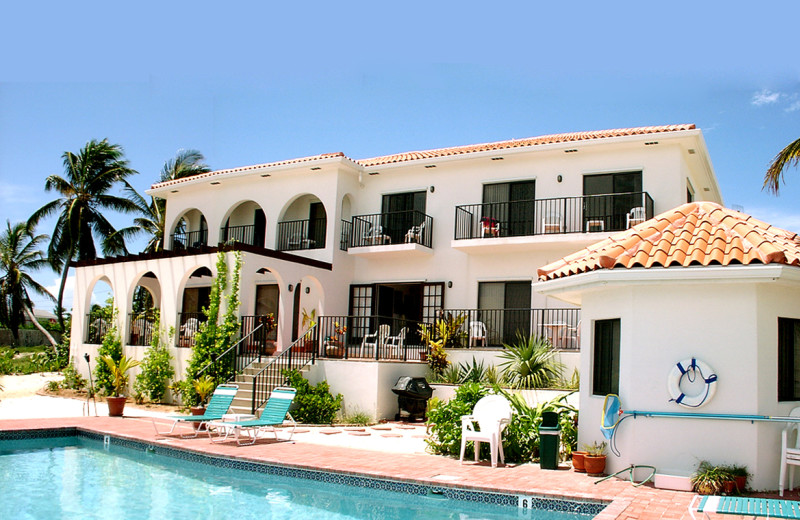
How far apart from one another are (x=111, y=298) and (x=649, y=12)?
18122 millimetres

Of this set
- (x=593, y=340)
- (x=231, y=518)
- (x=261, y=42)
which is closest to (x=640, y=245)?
(x=593, y=340)

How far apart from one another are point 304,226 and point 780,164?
15.6 meters

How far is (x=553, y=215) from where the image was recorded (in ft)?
64.9

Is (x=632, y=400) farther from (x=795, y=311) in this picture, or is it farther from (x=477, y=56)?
(x=477, y=56)

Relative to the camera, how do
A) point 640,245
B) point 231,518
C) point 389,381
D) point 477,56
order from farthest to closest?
1. point 389,381
2. point 477,56
3. point 640,245
4. point 231,518

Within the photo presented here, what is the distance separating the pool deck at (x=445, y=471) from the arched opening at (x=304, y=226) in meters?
10.1

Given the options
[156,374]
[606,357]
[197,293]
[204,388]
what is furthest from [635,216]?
[197,293]

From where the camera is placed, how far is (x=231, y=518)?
28.9 ft

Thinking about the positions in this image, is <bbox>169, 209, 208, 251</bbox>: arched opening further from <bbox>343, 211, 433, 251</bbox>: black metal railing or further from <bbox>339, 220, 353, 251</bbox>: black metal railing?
<bbox>343, 211, 433, 251</bbox>: black metal railing

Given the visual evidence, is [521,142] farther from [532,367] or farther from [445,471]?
[445,471]

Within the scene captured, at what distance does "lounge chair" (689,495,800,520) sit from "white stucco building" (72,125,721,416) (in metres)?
10.4

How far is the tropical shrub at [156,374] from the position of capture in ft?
62.9

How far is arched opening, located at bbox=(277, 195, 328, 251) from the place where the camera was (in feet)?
77.4

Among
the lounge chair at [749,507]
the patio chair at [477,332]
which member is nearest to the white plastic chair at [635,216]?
the patio chair at [477,332]
